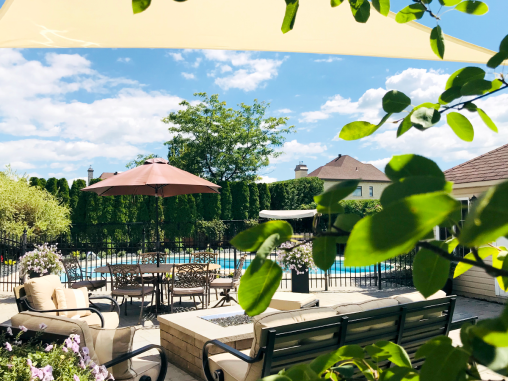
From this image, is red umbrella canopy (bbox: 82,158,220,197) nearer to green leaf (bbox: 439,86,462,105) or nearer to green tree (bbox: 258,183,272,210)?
green leaf (bbox: 439,86,462,105)

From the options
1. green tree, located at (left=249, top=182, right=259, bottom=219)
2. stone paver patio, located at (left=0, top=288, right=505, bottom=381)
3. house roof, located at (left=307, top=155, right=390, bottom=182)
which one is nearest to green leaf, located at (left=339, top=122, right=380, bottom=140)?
stone paver patio, located at (left=0, top=288, right=505, bottom=381)

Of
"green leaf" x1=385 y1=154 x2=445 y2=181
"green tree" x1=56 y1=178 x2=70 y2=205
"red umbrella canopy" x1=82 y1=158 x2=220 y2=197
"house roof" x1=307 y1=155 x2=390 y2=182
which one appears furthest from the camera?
"house roof" x1=307 y1=155 x2=390 y2=182

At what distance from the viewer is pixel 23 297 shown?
187 inches

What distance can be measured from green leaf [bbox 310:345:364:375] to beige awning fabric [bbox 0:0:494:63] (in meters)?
3.33

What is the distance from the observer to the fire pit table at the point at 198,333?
4113 millimetres

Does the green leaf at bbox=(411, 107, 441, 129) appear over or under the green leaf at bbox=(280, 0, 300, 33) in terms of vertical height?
under

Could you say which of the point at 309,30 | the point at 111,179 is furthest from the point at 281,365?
the point at 111,179

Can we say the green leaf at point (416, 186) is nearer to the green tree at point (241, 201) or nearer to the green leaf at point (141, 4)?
the green leaf at point (141, 4)

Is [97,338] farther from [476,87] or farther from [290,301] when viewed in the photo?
[290,301]

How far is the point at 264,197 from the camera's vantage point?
76.1 ft

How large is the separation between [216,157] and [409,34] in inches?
915

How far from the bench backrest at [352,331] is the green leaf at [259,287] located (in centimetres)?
246

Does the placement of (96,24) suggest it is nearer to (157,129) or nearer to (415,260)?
(415,260)

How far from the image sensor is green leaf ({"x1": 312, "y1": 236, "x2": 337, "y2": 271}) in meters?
0.38
